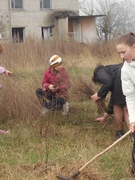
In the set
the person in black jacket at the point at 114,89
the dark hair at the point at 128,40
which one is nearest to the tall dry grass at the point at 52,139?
the person in black jacket at the point at 114,89

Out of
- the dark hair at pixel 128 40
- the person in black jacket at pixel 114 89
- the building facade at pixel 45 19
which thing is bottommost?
the building facade at pixel 45 19

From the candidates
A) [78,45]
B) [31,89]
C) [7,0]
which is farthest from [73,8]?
[31,89]

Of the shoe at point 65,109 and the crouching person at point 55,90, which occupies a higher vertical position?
the crouching person at point 55,90

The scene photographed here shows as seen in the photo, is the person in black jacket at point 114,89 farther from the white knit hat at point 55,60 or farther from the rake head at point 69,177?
the rake head at point 69,177

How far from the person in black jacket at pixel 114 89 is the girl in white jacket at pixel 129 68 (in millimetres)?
1235

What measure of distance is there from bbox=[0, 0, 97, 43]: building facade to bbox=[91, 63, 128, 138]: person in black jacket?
24.9 m

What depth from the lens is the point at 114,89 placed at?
183 inches

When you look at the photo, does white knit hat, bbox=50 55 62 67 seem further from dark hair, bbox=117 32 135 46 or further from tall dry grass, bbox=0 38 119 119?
dark hair, bbox=117 32 135 46

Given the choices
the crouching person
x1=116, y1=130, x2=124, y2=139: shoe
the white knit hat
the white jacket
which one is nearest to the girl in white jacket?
the white jacket

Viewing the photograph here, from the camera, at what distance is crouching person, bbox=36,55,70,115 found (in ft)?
18.2

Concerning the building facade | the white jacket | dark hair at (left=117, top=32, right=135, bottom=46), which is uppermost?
dark hair at (left=117, top=32, right=135, bottom=46)

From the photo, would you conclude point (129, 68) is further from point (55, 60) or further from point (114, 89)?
point (55, 60)

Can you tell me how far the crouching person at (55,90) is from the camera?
18.2ft

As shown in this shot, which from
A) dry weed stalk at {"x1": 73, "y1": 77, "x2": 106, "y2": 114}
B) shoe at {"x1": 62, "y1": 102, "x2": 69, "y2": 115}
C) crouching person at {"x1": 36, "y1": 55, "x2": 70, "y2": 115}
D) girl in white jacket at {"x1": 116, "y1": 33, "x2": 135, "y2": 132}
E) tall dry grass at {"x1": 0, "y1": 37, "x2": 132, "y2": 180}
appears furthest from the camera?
dry weed stalk at {"x1": 73, "y1": 77, "x2": 106, "y2": 114}
